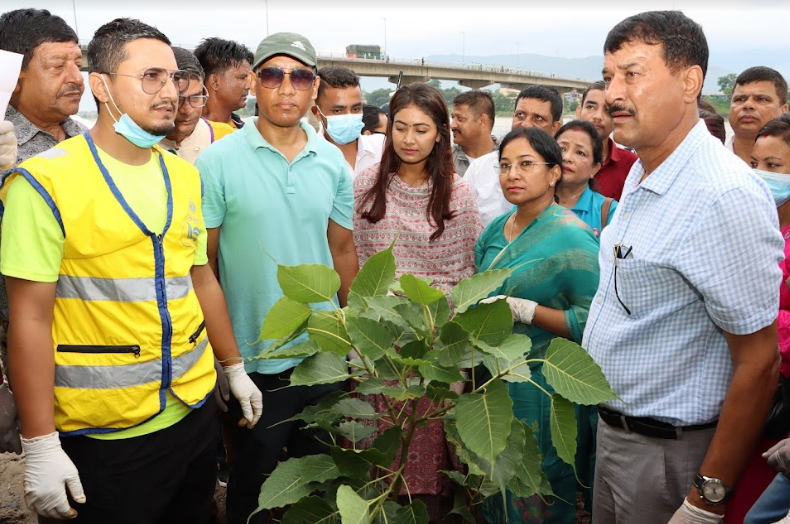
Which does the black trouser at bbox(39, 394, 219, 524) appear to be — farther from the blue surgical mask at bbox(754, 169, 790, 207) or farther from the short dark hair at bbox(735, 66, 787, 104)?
the short dark hair at bbox(735, 66, 787, 104)

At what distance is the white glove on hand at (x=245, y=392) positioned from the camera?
2.55 metres

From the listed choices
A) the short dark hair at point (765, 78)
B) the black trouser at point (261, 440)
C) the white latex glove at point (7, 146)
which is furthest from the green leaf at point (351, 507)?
the short dark hair at point (765, 78)

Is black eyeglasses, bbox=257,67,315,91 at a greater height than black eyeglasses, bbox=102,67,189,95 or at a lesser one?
greater

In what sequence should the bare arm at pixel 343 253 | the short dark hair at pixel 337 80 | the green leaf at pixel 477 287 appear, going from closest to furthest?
the green leaf at pixel 477 287 < the bare arm at pixel 343 253 < the short dark hair at pixel 337 80

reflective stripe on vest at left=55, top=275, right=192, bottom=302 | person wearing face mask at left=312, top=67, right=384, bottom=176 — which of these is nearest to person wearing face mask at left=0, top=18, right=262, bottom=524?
reflective stripe on vest at left=55, top=275, right=192, bottom=302

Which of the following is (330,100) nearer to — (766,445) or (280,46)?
(280,46)

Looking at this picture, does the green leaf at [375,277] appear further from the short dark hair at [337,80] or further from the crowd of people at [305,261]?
the short dark hair at [337,80]

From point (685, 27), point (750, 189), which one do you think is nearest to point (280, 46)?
point (685, 27)

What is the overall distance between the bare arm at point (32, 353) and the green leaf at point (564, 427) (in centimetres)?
146

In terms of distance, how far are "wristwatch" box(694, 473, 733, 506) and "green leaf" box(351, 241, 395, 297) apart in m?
1.00

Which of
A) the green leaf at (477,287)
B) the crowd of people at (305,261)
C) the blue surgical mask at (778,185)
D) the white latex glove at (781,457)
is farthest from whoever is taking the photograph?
the blue surgical mask at (778,185)

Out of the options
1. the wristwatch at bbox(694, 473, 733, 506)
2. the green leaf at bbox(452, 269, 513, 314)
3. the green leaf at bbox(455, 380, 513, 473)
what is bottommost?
the wristwatch at bbox(694, 473, 733, 506)

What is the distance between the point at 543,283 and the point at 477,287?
138cm

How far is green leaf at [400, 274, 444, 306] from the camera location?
1381mm
